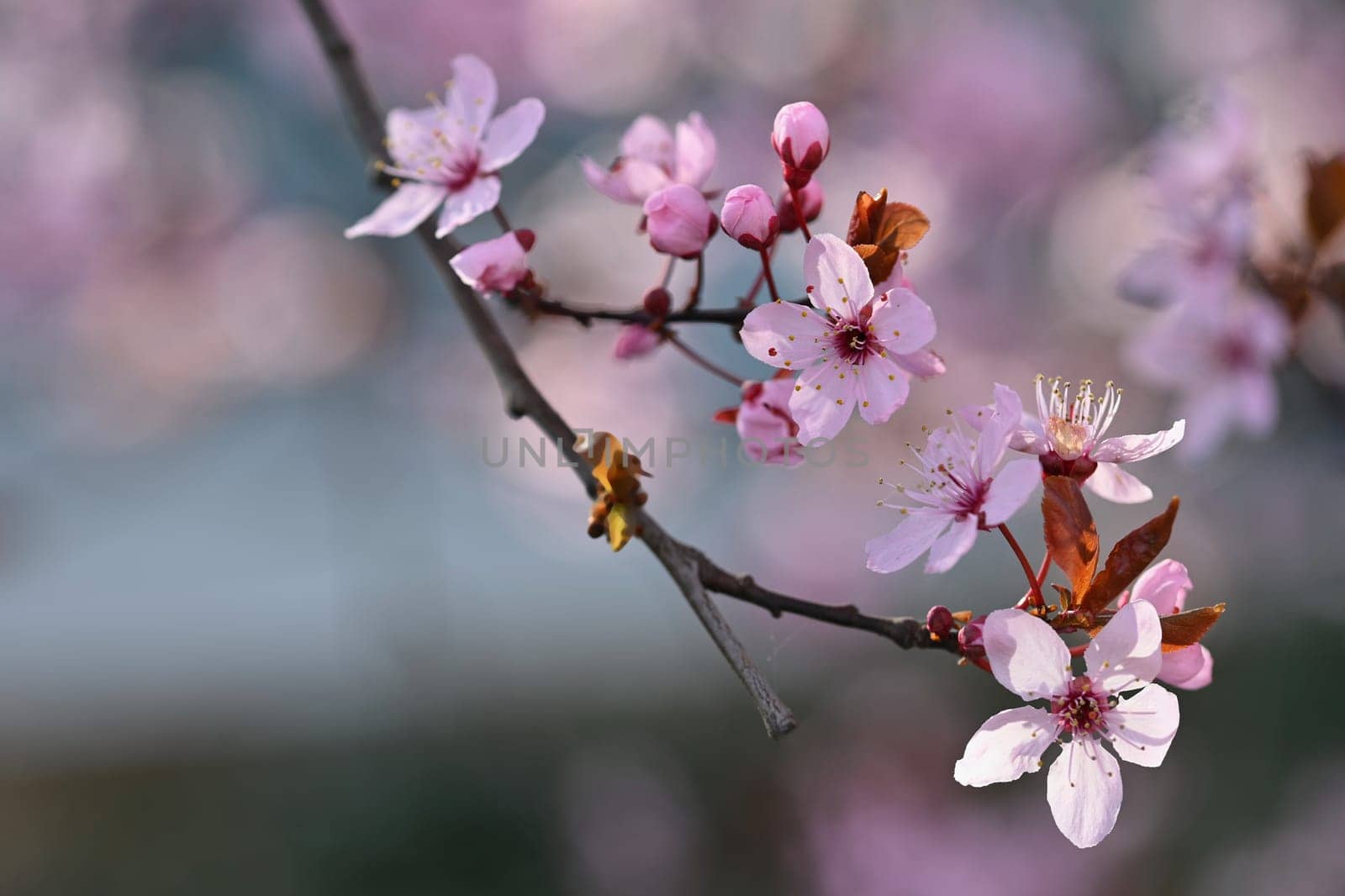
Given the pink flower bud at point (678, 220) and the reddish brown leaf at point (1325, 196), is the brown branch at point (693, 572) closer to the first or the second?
the pink flower bud at point (678, 220)

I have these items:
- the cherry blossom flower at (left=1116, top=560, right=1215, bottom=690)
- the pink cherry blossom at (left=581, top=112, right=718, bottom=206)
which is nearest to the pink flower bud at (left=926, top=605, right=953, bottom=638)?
the cherry blossom flower at (left=1116, top=560, right=1215, bottom=690)

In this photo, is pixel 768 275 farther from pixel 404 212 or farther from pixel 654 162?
pixel 404 212

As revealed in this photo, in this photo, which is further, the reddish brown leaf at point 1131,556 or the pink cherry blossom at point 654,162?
the pink cherry blossom at point 654,162

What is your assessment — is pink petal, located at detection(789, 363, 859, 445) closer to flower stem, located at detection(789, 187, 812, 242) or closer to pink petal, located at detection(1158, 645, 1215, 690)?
flower stem, located at detection(789, 187, 812, 242)

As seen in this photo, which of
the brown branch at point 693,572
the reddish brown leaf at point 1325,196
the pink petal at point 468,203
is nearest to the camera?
the brown branch at point 693,572

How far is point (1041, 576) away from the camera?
1.87ft

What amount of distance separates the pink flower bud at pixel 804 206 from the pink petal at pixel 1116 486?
9.0 inches

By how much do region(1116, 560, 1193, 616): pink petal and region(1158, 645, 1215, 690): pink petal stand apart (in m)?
0.02

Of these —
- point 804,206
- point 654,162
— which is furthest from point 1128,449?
point 654,162

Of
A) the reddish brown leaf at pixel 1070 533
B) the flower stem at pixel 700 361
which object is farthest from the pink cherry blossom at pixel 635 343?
the reddish brown leaf at pixel 1070 533

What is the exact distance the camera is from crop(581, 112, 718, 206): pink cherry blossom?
2.29 feet

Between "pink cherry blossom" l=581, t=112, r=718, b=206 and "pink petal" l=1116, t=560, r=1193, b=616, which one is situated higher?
"pink cherry blossom" l=581, t=112, r=718, b=206

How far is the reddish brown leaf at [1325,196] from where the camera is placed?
0.92 m

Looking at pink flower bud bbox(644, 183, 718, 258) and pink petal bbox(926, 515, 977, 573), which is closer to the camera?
pink petal bbox(926, 515, 977, 573)
